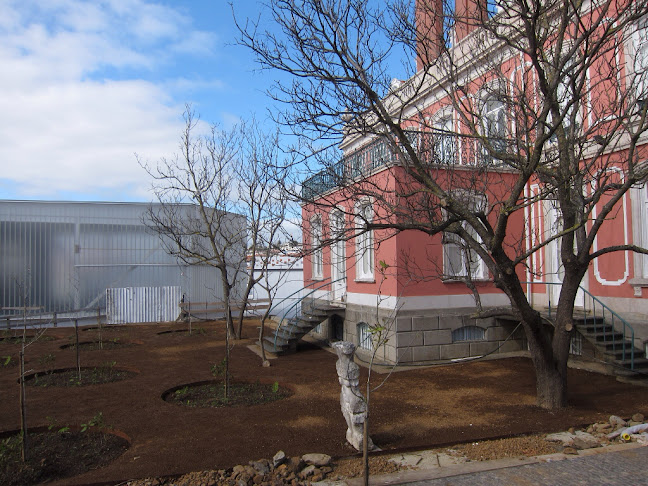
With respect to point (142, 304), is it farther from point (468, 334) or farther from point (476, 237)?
point (476, 237)

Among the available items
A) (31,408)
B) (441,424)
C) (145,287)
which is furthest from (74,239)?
(441,424)

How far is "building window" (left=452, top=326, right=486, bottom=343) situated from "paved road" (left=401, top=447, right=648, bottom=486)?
642 cm

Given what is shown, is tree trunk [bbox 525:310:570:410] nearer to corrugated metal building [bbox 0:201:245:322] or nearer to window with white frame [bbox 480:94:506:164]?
window with white frame [bbox 480:94:506:164]

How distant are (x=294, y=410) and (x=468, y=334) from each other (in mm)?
6055

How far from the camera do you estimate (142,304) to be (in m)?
21.9

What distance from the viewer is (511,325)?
12789mm

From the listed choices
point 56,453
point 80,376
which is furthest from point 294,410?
point 80,376

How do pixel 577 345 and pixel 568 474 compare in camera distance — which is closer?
pixel 568 474

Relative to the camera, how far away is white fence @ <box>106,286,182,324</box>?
70.2 ft

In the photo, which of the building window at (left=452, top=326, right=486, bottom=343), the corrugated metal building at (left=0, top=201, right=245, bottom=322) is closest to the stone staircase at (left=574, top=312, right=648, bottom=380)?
the building window at (left=452, top=326, right=486, bottom=343)

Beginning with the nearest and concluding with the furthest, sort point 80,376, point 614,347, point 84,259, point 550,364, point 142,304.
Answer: point 550,364 → point 614,347 → point 80,376 → point 84,259 → point 142,304

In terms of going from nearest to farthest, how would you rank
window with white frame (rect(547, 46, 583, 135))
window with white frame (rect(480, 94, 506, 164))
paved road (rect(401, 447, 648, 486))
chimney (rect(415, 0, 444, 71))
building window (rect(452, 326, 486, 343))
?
paved road (rect(401, 447, 648, 486)) → window with white frame (rect(547, 46, 583, 135)) → chimney (rect(415, 0, 444, 71)) → window with white frame (rect(480, 94, 506, 164)) → building window (rect(452, 326, 486, 343))

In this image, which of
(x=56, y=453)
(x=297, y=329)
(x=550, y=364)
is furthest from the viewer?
(x=297, y=329)

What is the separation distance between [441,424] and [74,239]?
18723 millimetres
